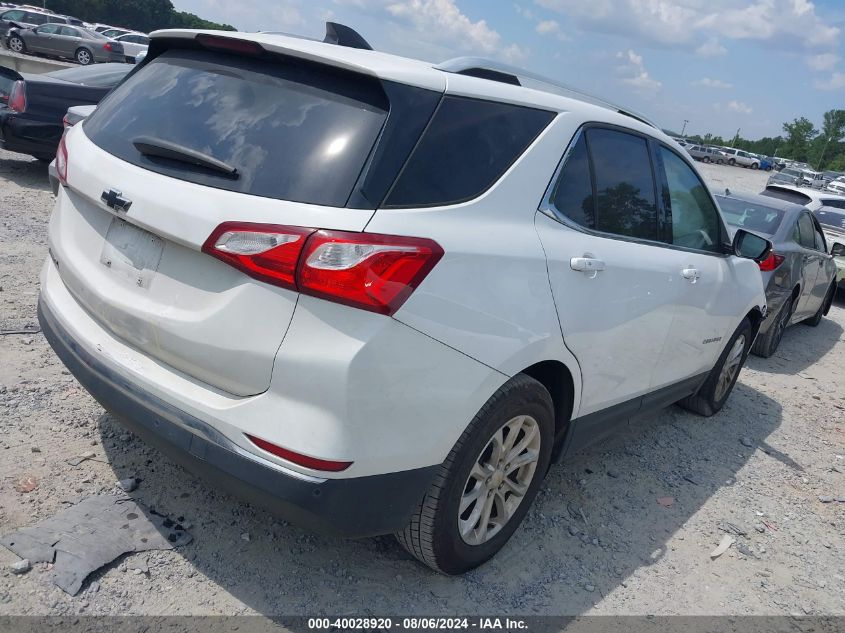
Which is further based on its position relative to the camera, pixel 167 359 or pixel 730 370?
pixel 730 370

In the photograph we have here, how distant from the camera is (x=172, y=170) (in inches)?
95.8

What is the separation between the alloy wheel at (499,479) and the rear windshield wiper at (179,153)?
54.6 inches

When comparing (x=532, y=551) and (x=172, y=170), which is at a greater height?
(x=172, y=170)

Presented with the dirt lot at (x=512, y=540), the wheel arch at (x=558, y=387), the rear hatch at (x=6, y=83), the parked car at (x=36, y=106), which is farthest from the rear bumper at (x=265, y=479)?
the rear hatch at (x=6, y=83)

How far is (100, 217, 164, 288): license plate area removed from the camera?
2453mm

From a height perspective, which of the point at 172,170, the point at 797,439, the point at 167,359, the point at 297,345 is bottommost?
the point at 797,439

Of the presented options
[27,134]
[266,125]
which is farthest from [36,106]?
[266,125]

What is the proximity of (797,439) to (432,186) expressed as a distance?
4.30 meters

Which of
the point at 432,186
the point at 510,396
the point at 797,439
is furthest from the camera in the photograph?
the point at 797,439

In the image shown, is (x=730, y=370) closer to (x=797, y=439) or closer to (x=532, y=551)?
(x=797, y=439)

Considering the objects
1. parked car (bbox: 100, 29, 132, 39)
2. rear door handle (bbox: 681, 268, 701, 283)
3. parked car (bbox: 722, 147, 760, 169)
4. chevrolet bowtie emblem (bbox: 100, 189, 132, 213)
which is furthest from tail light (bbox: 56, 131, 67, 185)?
parked car (bbox: 722, 147, 760, 169)

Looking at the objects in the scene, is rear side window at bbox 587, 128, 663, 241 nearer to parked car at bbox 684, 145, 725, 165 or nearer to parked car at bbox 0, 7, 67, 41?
parked car at bbox 0, 7, 67, 41

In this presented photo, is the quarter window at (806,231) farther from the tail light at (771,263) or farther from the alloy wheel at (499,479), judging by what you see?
the alloy wheel at (499,479)

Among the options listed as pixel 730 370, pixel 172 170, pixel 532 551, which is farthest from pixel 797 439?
pixel 172 170
